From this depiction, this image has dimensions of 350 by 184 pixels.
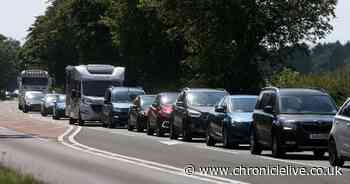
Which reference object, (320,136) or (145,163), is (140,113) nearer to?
(320,136)

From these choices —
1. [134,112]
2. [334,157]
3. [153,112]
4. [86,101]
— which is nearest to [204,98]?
[153,112]

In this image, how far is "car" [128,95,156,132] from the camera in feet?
135

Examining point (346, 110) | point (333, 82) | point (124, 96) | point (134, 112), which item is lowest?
point (134, 112)

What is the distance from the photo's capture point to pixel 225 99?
2964 centimetres

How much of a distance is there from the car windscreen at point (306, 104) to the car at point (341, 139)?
324 centimetres

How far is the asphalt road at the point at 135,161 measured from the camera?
17.7m

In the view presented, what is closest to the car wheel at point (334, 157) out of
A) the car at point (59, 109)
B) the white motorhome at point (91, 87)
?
the white motorhome at point (91, 87)

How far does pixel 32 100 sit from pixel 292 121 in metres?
55.3

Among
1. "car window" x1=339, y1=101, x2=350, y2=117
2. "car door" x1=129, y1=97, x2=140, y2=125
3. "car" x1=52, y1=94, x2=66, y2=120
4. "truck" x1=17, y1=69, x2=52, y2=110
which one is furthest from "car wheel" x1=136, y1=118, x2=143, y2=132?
"truck" x1=17, y1=69, x2=52, y2=110

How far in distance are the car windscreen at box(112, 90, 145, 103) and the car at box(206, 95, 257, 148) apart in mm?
16068

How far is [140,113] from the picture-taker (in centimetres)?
4106

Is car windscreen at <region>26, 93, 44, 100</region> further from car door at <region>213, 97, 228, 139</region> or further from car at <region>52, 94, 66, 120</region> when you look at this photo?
car door at <region>213, 97, 228, 139</region>

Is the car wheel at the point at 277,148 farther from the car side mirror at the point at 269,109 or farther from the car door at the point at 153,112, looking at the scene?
the car door at the point at 153,112

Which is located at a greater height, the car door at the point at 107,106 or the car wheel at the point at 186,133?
the car door at the point at 107,106
